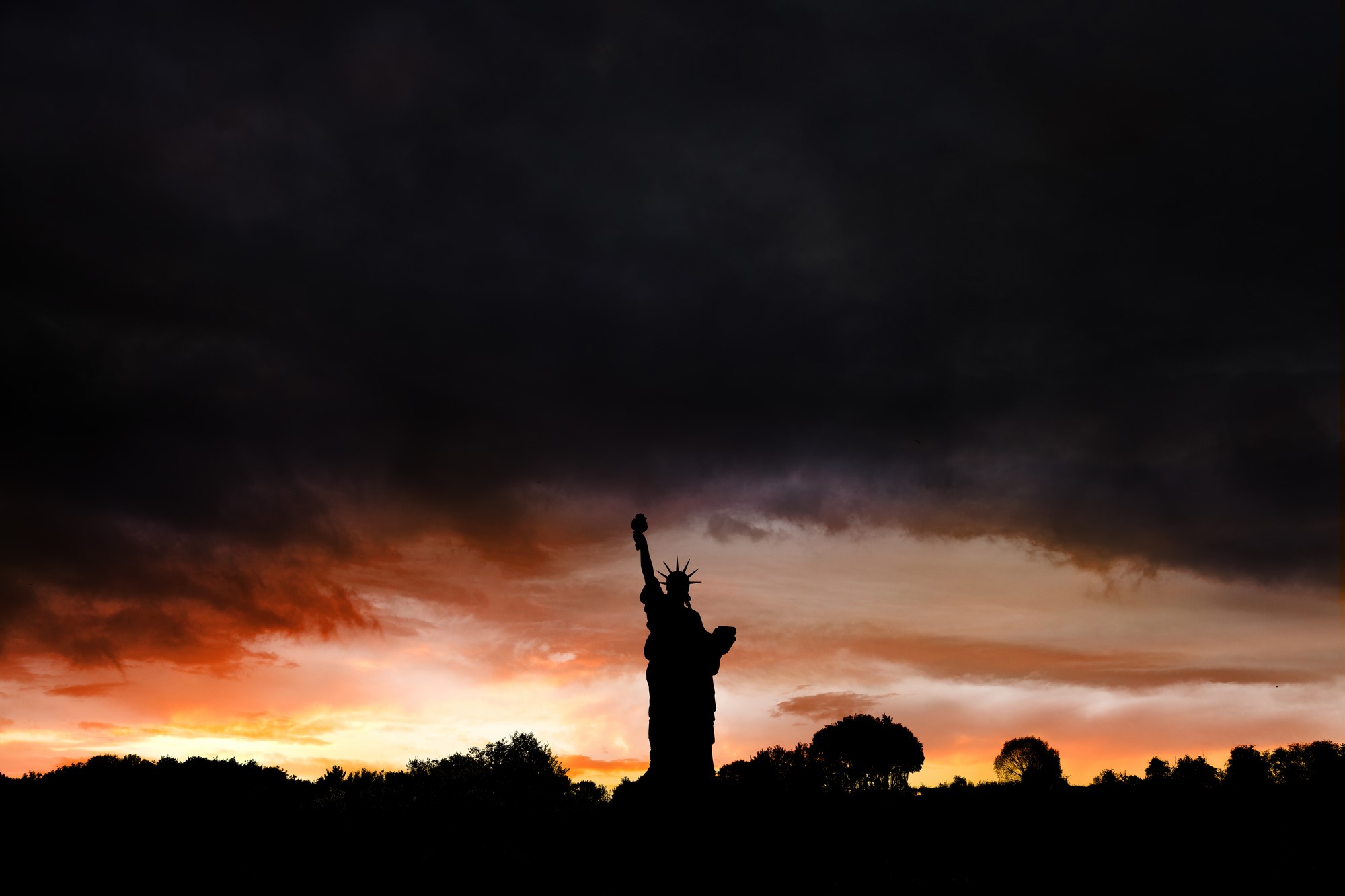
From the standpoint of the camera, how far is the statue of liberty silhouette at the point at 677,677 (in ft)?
72.4

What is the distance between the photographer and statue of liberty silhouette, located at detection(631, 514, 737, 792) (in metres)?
22.1

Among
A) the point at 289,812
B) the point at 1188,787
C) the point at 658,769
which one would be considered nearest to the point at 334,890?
the point at 658,769

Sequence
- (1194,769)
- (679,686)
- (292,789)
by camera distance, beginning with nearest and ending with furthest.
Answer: (679,686) < (292,789) < (1194,769)

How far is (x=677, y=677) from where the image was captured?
22.7 meters

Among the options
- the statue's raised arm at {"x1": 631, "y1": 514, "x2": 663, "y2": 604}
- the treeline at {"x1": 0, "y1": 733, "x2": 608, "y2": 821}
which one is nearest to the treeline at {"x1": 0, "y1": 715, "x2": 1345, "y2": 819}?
the treeline at {"x1": 0, "y1": 733, "x2": 608, "y2": 821}

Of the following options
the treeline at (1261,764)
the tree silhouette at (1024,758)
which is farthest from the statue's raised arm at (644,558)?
the tree silhouette at (1024,758)

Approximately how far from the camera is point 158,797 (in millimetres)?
41562

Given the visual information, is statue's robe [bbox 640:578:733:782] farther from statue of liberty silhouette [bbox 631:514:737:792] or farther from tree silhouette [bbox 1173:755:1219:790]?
tree silhouette [bbox 1173:755:1219:790]

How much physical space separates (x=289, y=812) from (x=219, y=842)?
10968 millimetres

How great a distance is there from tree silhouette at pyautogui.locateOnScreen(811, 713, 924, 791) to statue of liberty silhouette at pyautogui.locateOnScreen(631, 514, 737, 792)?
56144 millimetres

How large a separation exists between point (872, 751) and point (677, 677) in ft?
193

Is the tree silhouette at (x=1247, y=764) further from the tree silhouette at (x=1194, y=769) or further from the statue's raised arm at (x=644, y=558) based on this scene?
the statue's raised arm at (x=644, y=558)

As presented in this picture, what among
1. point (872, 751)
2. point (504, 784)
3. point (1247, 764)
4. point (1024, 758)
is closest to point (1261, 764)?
point (1247, 764)

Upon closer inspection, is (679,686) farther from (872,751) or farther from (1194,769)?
(1194,769)
